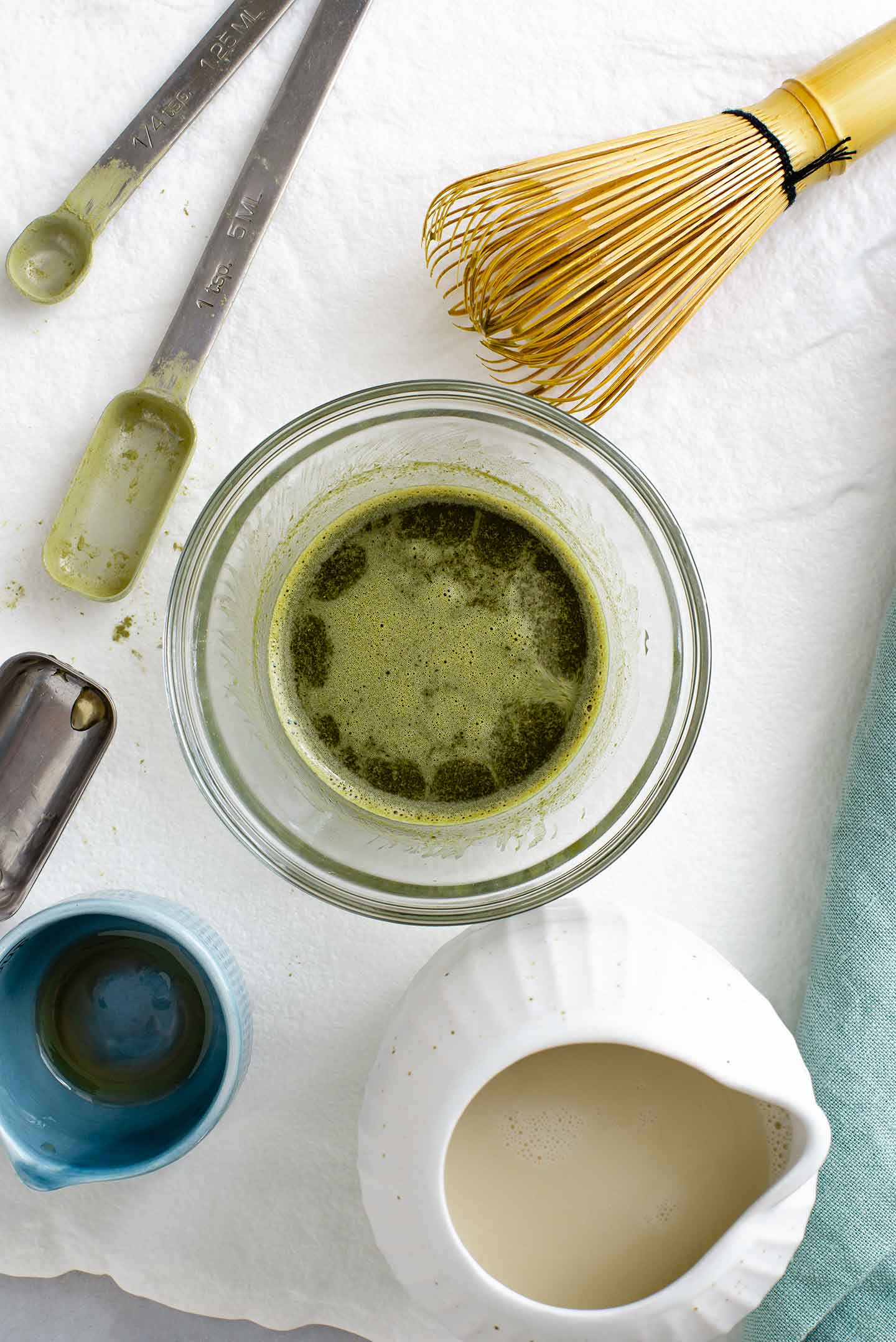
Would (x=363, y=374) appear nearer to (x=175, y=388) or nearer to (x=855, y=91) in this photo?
(x=175, y=388)

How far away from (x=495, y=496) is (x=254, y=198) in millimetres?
347

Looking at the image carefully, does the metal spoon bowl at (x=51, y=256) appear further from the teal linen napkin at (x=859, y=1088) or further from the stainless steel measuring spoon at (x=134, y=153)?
the teal linen napkin at (x=859, y=1088)

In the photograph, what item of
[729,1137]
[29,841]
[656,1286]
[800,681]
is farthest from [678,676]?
[29,841]

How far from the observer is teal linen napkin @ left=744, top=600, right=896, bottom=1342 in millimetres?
938

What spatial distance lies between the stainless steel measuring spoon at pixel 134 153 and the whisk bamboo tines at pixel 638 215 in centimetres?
24

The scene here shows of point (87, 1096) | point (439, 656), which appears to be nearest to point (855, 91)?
point (439, 656)

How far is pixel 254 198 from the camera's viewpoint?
0.97 meters

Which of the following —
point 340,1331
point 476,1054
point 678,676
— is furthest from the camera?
point 340,1331

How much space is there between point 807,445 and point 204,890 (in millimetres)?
687

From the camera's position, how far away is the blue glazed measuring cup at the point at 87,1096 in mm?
863

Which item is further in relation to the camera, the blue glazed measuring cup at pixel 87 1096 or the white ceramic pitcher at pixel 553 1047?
the blue glazed measuring cup at pixel 87 1096

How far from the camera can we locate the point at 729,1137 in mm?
833

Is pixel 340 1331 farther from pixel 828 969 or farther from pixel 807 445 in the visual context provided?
pixel 807 445

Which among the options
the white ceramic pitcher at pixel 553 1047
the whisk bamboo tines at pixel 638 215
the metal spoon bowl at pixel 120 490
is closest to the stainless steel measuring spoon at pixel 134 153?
the metal spoon bowl at pixel 120 490
